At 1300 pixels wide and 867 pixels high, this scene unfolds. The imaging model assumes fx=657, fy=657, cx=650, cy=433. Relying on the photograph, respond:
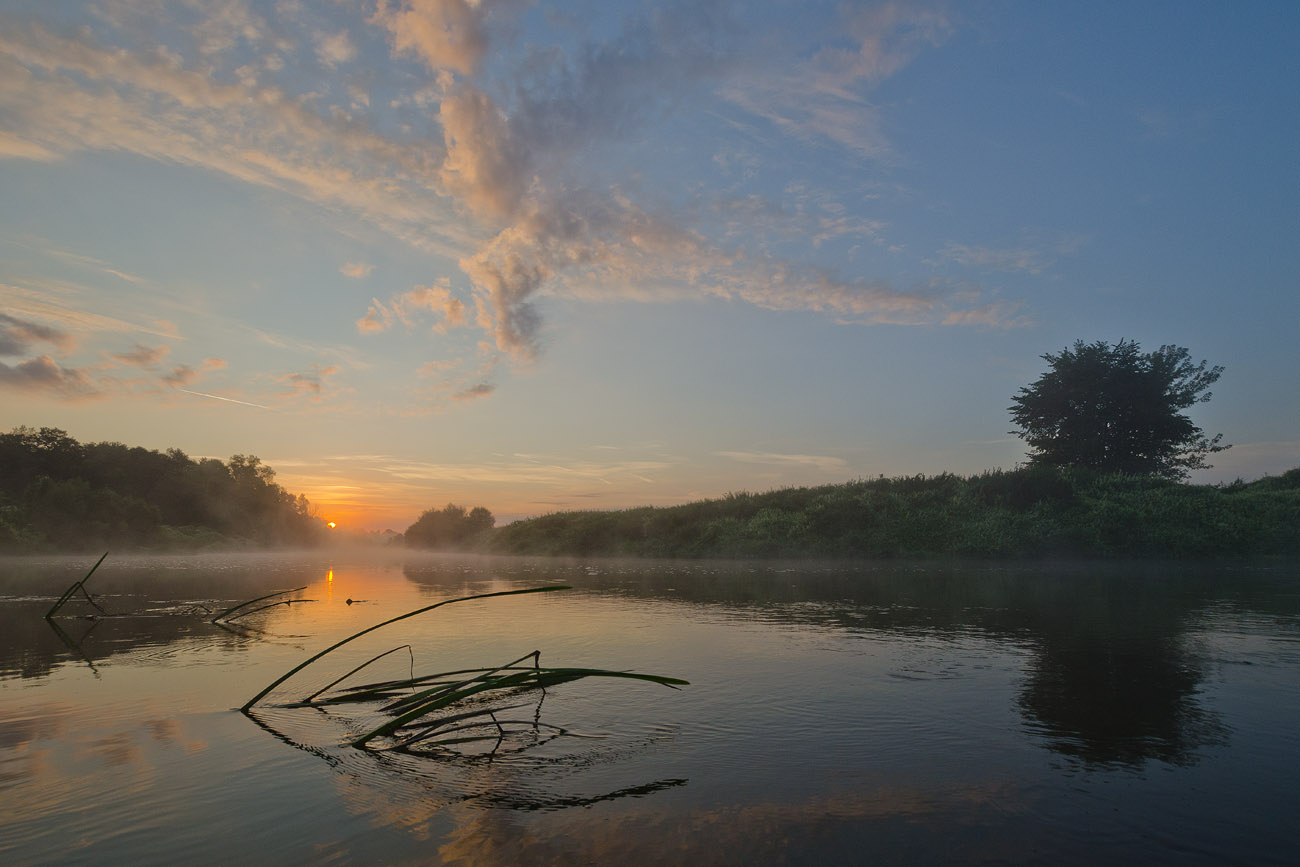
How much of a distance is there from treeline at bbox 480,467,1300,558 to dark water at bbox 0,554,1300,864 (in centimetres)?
2400

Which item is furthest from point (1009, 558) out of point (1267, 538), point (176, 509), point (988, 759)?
point (176, 509)

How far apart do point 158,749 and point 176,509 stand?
86997 mm

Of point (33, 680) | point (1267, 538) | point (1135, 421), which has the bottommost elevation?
point (33, 680)

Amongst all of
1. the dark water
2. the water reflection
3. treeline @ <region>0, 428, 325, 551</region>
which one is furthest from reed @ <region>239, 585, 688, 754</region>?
treeline @ <region>0, 428, 325, 551</region>

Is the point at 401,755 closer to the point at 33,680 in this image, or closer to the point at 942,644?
the point at 33,680

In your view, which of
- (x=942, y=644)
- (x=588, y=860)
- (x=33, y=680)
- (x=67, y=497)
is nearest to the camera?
(x=588, y=860)

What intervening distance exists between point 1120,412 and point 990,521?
1913 cm

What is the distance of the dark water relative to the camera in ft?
12.1

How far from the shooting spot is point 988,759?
504 cm

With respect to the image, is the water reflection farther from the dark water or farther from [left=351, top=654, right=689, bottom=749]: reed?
[left=351, top=654, right=689, bottom=749]: reed

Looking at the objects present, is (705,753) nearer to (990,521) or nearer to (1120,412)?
(990,521)

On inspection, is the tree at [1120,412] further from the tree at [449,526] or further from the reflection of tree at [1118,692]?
the tree at [449,526]

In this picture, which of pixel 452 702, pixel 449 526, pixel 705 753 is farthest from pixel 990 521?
pixel 449 526

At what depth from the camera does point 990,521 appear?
35344 millimetres
